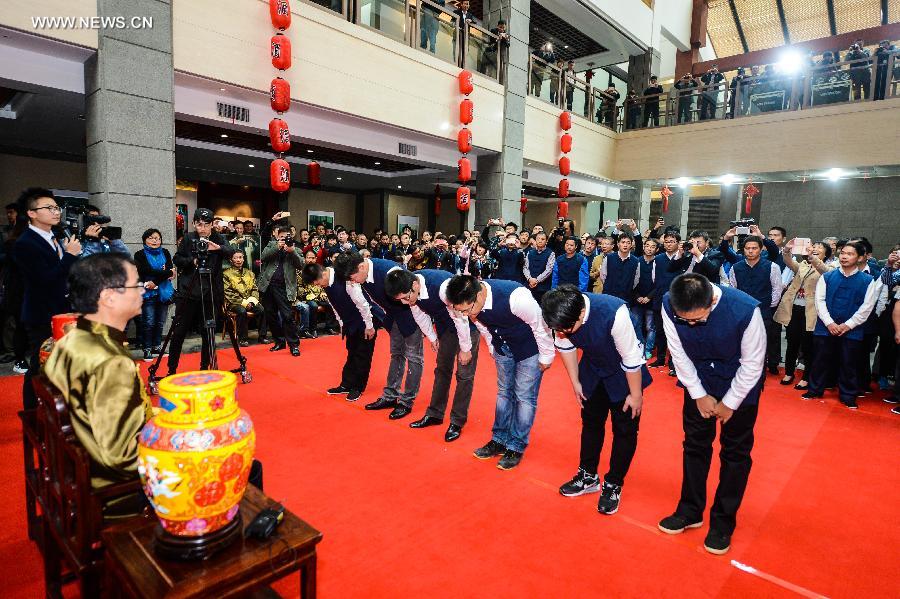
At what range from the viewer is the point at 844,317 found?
172 inches

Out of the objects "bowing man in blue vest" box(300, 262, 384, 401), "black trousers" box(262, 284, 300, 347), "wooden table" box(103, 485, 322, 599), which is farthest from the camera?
"black trousers" box(262, 284, 300, 347)

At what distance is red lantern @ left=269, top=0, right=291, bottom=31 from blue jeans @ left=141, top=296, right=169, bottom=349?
3.96m

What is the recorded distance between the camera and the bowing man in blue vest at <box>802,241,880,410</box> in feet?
13.9

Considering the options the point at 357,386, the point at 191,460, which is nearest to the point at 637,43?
the point at 357,386

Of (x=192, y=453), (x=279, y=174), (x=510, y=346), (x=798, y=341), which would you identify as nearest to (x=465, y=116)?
(x=279, y=174)

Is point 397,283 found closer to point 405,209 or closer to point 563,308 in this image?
→ point 563,308

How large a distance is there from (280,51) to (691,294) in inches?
254

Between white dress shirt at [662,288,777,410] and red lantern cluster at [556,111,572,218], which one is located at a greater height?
red lantern cluster at [556,111,572,218]

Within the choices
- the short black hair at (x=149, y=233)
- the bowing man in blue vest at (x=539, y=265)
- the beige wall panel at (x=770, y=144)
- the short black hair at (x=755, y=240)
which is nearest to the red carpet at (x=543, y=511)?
the short black hair at (x=755, y=240)

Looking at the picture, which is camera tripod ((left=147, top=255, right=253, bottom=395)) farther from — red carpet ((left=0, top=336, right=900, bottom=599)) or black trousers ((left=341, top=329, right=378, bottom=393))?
black trousers ((left=341, top=329, right=378, bottom=393))

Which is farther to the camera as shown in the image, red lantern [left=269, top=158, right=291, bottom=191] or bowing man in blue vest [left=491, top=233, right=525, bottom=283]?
bowing man in blue vest [left=491, top=233, right=525, bottom=283]

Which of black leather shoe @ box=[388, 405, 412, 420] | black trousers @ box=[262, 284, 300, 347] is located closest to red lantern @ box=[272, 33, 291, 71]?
black trousers @ box=[262, 284, 300, 347]

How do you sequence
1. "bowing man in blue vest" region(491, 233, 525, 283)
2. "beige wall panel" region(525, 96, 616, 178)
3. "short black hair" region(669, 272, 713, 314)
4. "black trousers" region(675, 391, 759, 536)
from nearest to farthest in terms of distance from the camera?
"short black hair" region(669, 272, 713, 314) < "black trousers" region(675, 391, 759, 536) < "bowing man in blue vest" region(491, 233, 525, 283) < "beige wall panel" region(525, 96, 616, 178)

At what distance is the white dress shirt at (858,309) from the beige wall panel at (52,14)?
778 centimetres
